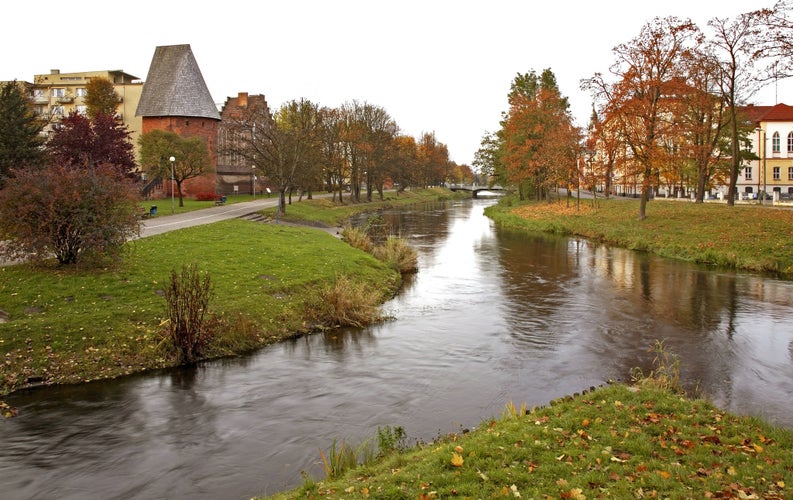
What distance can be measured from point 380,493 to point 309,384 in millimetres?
6075

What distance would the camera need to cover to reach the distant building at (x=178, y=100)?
196 ft

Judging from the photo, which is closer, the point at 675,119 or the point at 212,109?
the point at 675,119

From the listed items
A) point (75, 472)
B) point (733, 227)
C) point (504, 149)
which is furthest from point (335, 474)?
point (504, 149)

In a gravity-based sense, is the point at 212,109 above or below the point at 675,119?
above

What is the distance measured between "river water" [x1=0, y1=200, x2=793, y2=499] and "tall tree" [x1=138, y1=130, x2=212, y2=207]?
103ft

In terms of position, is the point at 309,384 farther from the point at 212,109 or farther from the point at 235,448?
the point at 212,109

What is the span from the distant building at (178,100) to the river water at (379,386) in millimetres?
47243

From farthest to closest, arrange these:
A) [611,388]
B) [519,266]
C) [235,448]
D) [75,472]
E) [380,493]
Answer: [519,266] < [611,388] < [235,448] < [75,472] < [380,493]

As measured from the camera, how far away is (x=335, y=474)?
770cm

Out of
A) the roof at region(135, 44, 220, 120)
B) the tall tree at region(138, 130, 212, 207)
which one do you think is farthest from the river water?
the roof at region(135, 44, 220, 120)

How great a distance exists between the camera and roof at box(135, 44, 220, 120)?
59.8 meters

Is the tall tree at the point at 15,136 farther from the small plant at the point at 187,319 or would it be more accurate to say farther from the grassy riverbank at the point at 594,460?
the grassy riverbank at the point at 594,460

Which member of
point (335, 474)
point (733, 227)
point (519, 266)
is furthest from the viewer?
point (733, 227)

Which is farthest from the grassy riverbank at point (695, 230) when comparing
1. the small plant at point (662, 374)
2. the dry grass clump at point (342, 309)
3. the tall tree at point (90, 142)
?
the tall tree at point (90, 142)
